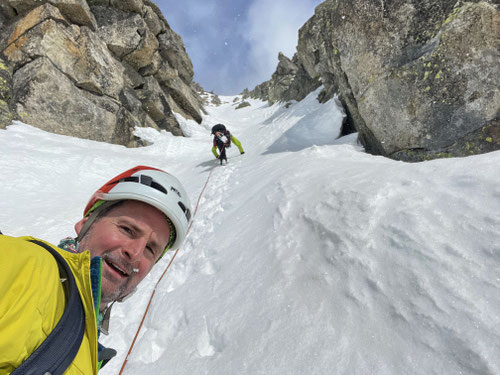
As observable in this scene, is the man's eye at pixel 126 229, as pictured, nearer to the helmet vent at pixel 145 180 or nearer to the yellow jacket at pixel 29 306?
the helmet vent at pixel 145 180

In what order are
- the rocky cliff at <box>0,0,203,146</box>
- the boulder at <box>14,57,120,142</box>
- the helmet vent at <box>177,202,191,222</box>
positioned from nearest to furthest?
1. the helmet vent at <box>177,202,191,222</box>
2. the boulder at <box>14,57,120,142</box>
3. the rocky cliff at <box>0,0,203,146</box>

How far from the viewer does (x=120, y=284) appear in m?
1.82

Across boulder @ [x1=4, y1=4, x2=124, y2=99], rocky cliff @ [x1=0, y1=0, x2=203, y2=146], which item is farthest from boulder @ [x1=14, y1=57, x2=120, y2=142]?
boulder @ [x1=4, y1=4, x2=124, y2=99]

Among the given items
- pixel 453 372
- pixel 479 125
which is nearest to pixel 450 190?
pixel 453 372

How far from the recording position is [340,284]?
88.0 inches

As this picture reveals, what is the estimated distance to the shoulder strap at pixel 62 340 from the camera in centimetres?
89

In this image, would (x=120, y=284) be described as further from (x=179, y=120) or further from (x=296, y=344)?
(x=179, y=120)

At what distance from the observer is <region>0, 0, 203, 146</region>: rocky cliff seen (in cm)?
1030

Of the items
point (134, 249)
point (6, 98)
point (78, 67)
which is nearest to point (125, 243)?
point (134, 249)

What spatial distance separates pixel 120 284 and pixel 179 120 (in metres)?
19.5

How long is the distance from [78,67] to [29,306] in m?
15.3

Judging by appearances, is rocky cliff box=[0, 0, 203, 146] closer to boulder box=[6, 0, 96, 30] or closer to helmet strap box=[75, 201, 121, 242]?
boulder box=[6, 0, 96, 30]

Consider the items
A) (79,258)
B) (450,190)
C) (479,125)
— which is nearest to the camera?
(79,258)

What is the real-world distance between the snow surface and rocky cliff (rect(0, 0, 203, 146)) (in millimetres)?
8071
